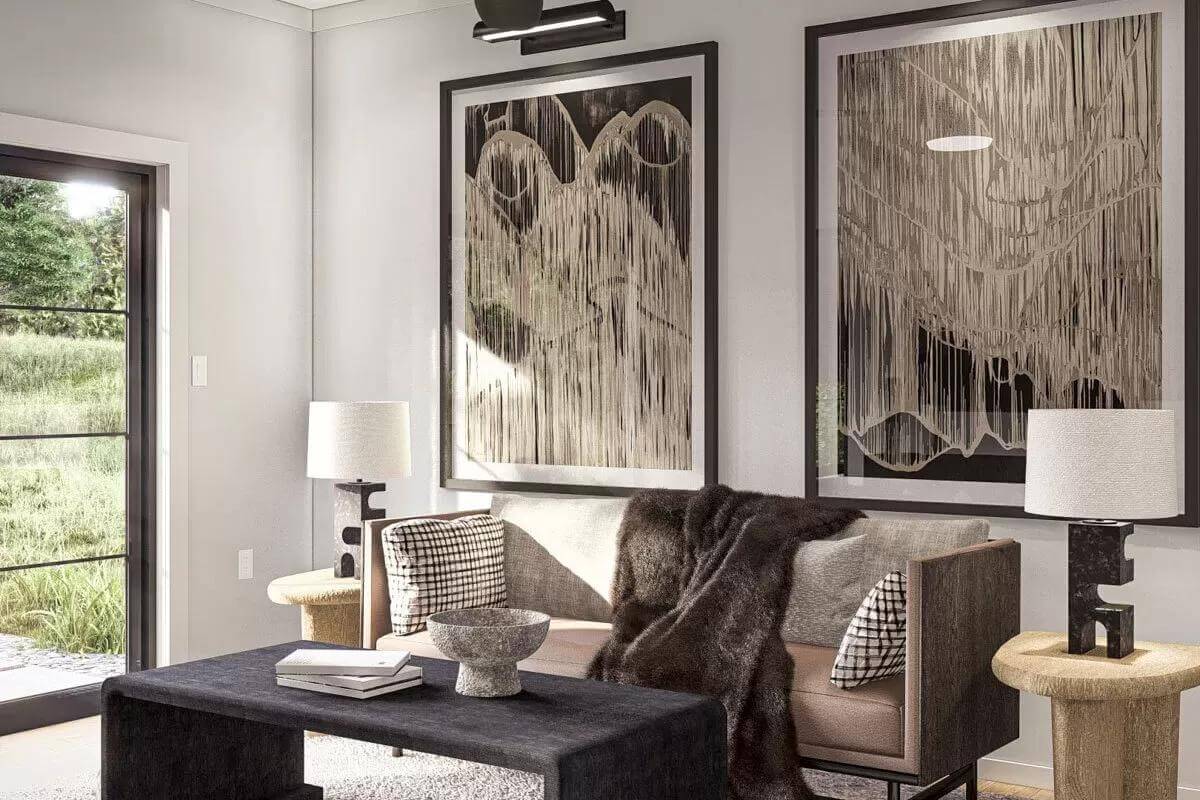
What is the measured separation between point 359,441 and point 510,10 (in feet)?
5.45

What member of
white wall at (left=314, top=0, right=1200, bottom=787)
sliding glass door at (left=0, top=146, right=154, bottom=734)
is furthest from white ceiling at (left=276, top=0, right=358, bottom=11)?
sliding glass door at (left=0, top=146, right=154, bottom=734)

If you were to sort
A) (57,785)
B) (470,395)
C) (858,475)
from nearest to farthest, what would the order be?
(57,785), (858,475), (470,395)

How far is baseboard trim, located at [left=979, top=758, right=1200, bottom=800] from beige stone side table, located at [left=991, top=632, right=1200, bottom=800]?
79 centimetres

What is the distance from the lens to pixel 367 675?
2.87m

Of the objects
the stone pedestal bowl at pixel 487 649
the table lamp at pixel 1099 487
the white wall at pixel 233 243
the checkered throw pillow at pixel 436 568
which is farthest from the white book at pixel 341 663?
the white wall at pixel 233 243

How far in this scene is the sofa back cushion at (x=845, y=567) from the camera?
11.7 feet

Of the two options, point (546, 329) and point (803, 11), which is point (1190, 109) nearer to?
point (803, 11)

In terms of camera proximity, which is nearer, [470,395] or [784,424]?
[784,424]

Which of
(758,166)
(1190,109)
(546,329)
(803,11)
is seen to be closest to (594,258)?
(546,329)

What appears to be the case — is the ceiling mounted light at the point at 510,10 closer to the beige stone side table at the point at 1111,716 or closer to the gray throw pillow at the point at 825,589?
the gray throw pillow at the point at 825,589

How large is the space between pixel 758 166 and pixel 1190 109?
130 centimetres

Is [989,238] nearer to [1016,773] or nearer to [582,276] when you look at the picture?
[582,276]

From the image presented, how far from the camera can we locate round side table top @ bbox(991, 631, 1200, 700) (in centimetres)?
283

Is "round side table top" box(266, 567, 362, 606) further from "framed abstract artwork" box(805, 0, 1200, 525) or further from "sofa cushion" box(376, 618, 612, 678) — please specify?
"framed abstract artwork" box(805, 0, 1200, 525)
